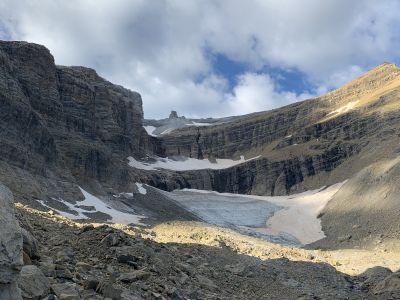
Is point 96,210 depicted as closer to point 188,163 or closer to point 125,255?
point 125,255

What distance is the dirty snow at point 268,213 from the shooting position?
242ft

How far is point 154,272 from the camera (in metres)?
14.6

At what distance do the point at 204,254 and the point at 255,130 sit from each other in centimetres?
13068

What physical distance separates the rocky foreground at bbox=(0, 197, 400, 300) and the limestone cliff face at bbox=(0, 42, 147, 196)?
1364 inches

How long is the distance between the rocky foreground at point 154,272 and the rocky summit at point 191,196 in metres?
0.07

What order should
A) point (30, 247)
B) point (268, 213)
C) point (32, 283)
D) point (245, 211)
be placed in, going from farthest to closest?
point (245, 211), point (268, 213), point (30, 247), point (32, 283)

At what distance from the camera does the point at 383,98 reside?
400 ft

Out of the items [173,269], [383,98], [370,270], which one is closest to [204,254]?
[173,269]

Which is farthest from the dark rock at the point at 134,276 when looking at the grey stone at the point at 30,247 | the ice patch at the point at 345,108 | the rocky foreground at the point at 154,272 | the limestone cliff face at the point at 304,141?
the ice patch at the point at 345,108

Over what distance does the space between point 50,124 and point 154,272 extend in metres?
64.2

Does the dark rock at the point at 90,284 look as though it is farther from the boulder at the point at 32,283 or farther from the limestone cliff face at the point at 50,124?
the limestone cliff face at the point at 50,124

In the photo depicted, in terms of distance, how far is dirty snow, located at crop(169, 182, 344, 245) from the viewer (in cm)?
7362

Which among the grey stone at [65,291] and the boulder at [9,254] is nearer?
the boulder at [9,254]

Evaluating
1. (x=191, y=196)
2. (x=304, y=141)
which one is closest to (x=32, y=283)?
(x=191, y=196)
